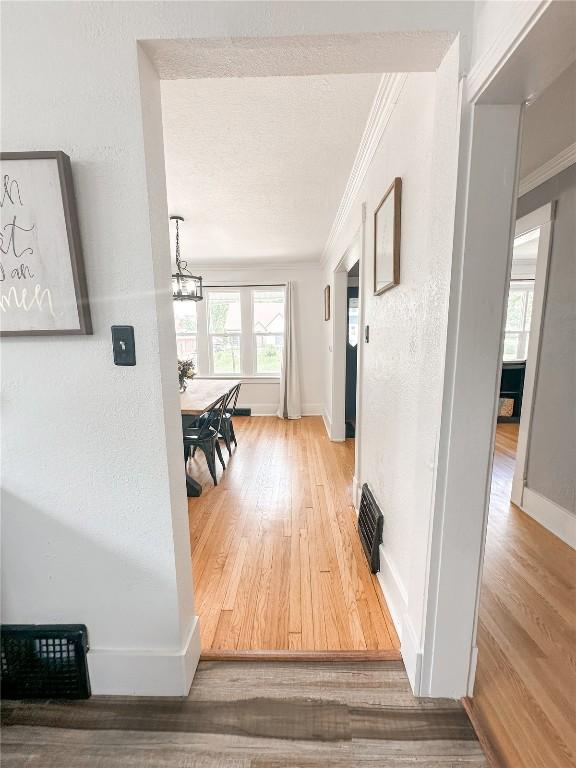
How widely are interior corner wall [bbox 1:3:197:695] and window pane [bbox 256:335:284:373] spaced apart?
170 inches

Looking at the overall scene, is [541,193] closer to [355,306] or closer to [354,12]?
[354,12]

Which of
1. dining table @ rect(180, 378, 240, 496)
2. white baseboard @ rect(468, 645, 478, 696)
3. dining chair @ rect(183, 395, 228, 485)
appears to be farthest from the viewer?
dining chair @ rect(183, 395, 228, 485)

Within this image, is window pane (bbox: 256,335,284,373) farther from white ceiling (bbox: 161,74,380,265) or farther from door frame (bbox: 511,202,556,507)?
door frame (bbox: 511,202,556,507)

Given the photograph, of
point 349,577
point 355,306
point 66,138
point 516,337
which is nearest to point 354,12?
point 66,138

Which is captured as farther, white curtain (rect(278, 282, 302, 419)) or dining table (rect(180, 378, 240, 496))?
white curtain (rect(278, 282, 302, 419))

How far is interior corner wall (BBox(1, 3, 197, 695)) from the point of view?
909 mm

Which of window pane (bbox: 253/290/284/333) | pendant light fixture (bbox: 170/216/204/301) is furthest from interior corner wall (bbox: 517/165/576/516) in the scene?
window pane (bbox: 253/290/284/333)

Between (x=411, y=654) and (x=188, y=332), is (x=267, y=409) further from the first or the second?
(x=411, y=654)

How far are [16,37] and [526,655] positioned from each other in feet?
8.94

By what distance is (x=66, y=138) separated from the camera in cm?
93

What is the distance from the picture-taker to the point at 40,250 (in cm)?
95

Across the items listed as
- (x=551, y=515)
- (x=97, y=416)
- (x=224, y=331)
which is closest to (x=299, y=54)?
(x=97, y=416)

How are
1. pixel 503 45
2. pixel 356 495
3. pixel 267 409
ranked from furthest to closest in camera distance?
pixel 267 409, pixel 356 495, pixel 503 45

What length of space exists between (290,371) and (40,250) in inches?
171
